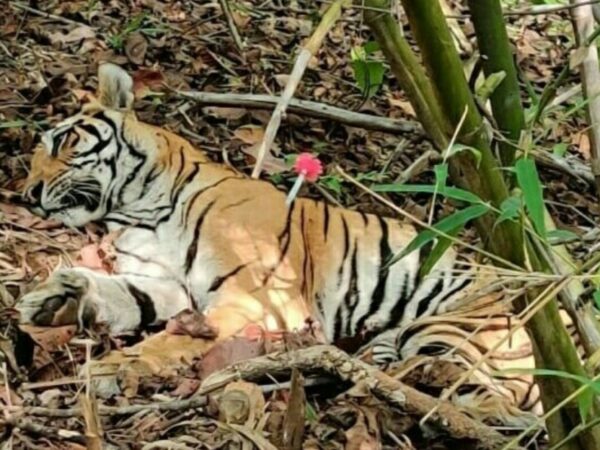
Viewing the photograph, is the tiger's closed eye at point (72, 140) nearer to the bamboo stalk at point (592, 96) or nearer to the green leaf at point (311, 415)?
the green leaf at point (311, 415)

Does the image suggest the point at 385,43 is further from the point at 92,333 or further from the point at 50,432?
the point at 92,333

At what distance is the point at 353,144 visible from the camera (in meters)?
4.81

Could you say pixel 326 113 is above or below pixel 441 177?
below

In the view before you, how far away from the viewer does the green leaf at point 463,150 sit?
59.1 inches

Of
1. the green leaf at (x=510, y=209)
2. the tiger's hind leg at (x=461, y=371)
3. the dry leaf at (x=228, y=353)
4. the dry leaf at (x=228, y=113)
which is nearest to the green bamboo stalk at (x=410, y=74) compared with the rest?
the green leaf at (x=510, y=209)

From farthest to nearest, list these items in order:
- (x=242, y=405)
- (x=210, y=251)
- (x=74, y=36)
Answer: (x=74, y=36) → (x=210, y=251) → (x=242, y=405)

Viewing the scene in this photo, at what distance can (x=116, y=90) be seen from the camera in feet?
14.0

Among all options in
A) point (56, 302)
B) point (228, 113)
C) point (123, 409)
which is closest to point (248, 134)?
point (228, 113)

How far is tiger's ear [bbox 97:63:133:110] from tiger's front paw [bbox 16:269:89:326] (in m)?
0.89

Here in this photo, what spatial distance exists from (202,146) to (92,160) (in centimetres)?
58

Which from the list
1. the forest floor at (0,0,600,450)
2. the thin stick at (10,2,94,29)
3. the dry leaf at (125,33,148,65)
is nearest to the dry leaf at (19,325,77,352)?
the forest floor at (0,0,600,450)

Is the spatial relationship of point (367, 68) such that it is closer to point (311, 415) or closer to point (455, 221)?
point (311, 415)

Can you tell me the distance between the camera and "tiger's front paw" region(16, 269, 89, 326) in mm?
3303

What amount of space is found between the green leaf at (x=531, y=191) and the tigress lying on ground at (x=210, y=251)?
72.7 inches
